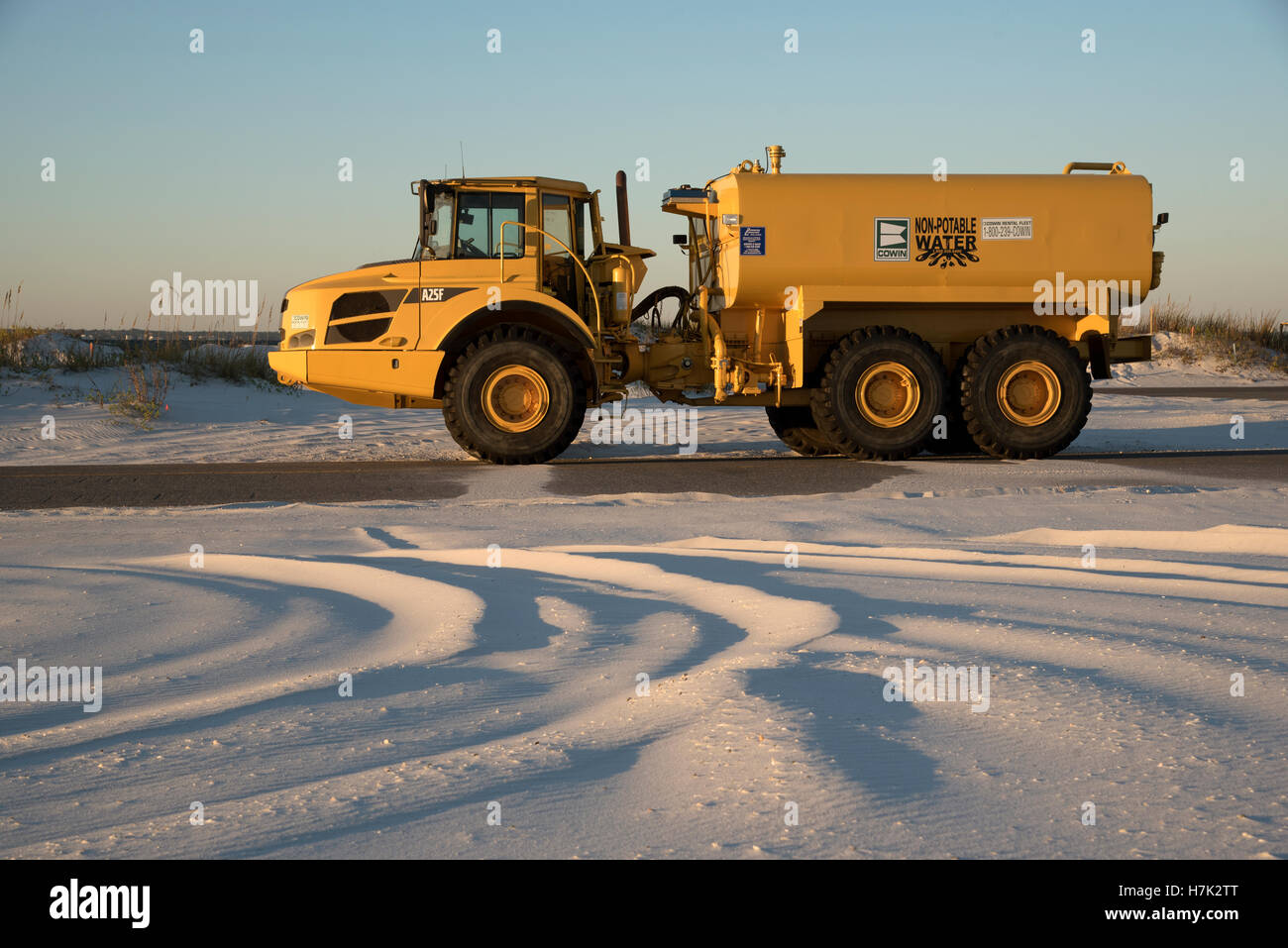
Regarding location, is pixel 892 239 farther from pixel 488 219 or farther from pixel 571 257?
pixel 488 219

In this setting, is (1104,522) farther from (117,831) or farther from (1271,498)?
(117,831)

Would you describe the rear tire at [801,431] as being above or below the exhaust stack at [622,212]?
below

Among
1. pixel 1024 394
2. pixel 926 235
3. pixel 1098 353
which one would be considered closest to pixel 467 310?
pixel 926 235

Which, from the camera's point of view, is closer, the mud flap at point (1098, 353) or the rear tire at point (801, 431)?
the mud flap at point (1098, 353)

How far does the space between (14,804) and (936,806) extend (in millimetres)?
2464

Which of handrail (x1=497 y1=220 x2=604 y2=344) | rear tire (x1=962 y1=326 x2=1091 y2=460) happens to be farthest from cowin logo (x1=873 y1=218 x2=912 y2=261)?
handrail (x1=497 y1=220 x2=604 y2=344)

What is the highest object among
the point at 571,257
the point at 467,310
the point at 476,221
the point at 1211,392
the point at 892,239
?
the point at 476,221

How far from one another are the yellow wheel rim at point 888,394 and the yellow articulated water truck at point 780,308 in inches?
0.9

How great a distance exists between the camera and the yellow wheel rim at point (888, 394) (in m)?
12.8

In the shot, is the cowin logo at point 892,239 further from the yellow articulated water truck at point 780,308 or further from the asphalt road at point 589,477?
the asphalt road at point 589,477

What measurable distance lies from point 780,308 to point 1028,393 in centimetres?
292

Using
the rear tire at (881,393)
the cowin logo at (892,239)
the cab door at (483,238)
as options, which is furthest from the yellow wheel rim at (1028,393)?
the cab door at (483,238)

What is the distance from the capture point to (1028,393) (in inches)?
512

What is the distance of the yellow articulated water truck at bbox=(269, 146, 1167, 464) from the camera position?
40.4ft
